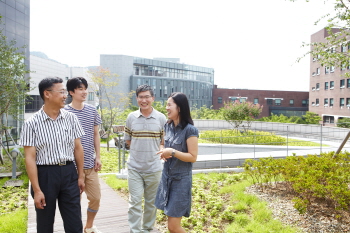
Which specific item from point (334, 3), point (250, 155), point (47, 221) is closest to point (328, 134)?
point (250, 155)

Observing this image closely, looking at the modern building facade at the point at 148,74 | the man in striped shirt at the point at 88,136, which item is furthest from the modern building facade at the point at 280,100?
the man in striped shirt at the point at 88,136

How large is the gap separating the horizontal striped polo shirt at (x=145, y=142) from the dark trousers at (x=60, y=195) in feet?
3.22

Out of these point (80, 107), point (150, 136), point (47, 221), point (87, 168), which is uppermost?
point (80, 107)

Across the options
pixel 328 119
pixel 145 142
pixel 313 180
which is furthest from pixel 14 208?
pixel 328 119

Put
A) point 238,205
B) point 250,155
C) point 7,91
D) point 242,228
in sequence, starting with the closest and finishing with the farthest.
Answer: point 242,228, point 238,205, point 7,91, point 250,155

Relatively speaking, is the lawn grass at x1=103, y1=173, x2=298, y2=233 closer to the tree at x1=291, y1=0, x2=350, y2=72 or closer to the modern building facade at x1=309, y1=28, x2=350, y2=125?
the tree at x1=291, y1=0, x2=350, y2=72

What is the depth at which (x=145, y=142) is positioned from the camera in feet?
12.6

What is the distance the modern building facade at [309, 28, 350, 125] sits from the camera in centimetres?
3525

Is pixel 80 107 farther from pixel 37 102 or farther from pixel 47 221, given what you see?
pixel 37 102

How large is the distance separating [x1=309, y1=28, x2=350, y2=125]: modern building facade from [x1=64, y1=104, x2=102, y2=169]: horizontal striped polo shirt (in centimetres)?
3319

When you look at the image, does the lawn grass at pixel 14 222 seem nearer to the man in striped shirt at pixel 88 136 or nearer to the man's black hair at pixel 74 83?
the man in striped shirt at pixel 88 136

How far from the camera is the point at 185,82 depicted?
57.4m

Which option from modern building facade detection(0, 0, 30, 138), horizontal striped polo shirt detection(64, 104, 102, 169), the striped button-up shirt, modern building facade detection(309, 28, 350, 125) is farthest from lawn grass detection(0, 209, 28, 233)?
modern building facade detection(309, 28, 350, 125)

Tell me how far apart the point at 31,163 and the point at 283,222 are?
3.49m
